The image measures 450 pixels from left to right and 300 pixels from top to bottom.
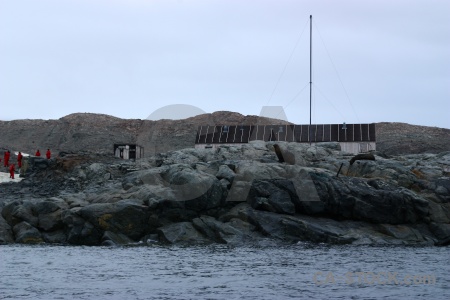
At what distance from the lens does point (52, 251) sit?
30.6 metres

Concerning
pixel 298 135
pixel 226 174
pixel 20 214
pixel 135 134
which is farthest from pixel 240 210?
pixel 135 134

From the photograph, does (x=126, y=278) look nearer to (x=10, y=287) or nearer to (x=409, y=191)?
(x=10, y=287)

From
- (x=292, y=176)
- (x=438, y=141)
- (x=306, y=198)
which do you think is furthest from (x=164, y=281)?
(x=438, y=141)

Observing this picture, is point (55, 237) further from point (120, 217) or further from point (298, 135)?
point (298, 135)

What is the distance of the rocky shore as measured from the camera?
33.7 meters

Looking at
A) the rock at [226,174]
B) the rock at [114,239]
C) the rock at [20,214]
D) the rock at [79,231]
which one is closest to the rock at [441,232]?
the rock at [226,174]

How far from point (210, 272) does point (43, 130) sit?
96489 mm

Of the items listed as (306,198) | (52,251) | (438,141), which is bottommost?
(52,251)

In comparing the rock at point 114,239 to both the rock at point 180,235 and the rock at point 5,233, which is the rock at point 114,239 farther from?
the rock at point 5,233

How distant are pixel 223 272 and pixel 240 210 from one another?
35.4ft

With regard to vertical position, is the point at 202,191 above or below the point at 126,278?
above

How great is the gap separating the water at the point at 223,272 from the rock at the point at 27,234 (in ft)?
5.08

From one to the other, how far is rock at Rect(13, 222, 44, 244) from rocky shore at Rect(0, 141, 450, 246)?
53mm

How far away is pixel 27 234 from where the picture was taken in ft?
111
